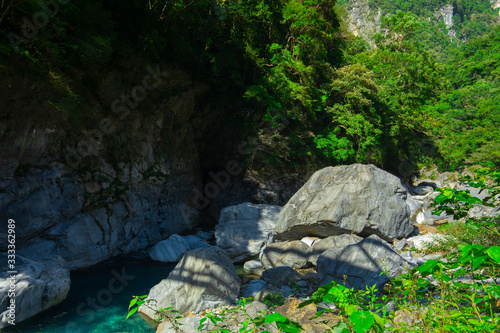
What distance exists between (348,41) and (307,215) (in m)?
→ 13.9

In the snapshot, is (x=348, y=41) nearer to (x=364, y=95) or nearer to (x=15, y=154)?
(x=364, y=95)

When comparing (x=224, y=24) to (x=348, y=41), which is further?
(x=348, y=41)

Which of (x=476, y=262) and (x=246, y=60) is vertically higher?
(x=246, y=60)

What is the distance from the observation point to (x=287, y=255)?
7855mm

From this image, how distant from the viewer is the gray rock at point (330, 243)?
7652 mm

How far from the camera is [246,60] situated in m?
A: 11.5

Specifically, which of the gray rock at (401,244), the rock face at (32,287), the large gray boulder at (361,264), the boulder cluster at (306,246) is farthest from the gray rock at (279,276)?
the rock face at (32,287)

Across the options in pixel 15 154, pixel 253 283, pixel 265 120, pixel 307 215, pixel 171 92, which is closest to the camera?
pixel 15 154

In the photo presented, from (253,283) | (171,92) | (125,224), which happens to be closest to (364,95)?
(171,92)

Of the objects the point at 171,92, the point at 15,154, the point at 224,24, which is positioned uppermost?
the point at 224,24

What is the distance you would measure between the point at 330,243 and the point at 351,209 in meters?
1.43

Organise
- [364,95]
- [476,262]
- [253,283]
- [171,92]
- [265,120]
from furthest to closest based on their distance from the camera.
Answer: [364,95], [265,120], [171,92], [253,283], [476,262]

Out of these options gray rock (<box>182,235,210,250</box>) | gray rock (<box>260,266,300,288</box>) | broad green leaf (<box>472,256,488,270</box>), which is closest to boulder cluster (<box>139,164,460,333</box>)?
gray rock (<box>260,266,300,288</box>)

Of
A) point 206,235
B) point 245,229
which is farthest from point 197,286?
point 206,235
